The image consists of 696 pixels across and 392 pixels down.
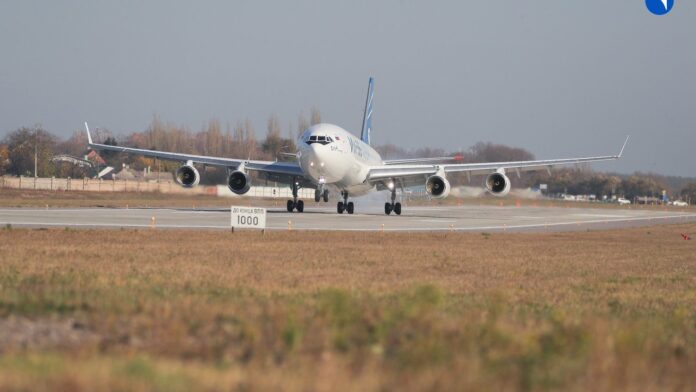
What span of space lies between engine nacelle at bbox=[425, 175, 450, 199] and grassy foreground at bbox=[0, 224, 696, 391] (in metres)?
33.7

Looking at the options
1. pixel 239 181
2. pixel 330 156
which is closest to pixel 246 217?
pixel 330 156

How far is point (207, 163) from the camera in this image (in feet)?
199

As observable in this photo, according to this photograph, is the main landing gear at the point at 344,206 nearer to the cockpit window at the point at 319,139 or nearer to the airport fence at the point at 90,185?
the cockpit window at the point at 319,139

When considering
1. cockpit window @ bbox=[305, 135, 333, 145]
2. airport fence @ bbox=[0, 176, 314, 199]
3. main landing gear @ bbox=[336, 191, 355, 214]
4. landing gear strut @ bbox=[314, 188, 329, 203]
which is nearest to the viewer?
cockpit window @ bbox=[305, 135, 333, 145]

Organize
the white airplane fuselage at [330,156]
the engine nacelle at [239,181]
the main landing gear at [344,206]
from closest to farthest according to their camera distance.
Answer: the white airplane fuselage at [330,156] → the engine nacelle at [239,181] → the main landing gear at [344,206]

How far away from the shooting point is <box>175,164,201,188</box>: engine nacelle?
59594 millimetres

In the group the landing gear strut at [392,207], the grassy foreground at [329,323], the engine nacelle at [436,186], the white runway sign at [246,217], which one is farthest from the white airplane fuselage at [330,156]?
the grassy foreground at [329,323]

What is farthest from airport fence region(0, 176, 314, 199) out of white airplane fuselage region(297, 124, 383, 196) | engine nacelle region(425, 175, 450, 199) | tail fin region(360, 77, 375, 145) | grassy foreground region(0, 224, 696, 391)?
grassy foreground region(0, 224, 696, 391)

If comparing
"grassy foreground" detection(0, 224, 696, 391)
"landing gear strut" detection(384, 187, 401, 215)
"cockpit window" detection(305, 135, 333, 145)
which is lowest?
"grassy foreground" detection(0, 224, 696, 391)

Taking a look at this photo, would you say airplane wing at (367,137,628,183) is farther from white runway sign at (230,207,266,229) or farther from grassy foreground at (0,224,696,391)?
grassy foreground at (0,224,696,391)

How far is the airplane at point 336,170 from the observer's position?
182 feet

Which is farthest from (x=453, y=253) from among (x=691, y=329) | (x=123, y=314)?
(x=123, y=314)

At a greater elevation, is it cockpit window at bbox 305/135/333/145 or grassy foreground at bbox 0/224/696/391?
cockpit window at bbox 305/135/333/145

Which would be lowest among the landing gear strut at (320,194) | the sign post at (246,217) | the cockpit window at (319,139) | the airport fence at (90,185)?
the sign post at (246,217)
